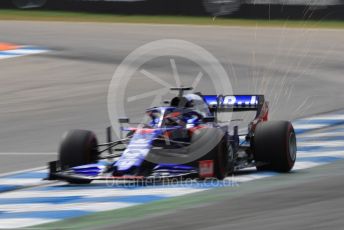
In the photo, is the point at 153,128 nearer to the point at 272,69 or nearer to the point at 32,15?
the point at 272,69

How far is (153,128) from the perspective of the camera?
403 inches

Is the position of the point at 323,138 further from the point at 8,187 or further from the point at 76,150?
the point at 8,187

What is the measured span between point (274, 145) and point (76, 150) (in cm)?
193

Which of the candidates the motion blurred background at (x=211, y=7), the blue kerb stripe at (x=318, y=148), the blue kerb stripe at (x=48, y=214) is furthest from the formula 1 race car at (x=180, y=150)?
the motion blurred background at (x=211, y=7)

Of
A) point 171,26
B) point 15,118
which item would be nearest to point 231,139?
point 15,118

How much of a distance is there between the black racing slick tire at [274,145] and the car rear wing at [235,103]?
2.56ft

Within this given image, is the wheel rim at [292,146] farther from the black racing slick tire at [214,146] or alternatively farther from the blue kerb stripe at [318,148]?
the blue kerb stripe at [318,148]

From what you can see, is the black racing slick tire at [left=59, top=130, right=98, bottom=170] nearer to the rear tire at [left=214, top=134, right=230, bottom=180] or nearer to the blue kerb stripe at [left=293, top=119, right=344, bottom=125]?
the rear tire at [left=214, top=134, right=230, bottom=180]

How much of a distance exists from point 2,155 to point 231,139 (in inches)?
128

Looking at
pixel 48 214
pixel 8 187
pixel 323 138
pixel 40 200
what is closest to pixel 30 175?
pixel 8 187

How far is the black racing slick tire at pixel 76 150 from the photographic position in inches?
413

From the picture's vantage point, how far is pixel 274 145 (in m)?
10.5

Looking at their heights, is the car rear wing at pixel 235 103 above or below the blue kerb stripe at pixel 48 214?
above

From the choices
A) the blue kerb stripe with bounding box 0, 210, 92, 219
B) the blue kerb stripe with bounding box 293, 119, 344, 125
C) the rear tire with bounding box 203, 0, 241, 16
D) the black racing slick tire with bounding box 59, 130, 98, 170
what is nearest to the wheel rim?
the black racing slick tire with bounding box 59, 130, 98, 170
